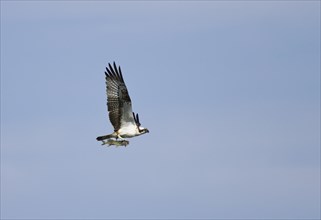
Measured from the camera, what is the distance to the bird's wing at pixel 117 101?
188 ft

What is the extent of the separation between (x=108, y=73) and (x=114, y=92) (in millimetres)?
1044

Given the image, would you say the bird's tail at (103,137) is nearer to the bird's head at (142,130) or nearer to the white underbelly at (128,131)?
the white underbelly at (128,131)

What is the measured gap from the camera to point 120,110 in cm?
5781

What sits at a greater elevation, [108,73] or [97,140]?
[108,73]

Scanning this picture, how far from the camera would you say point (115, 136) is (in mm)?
57531

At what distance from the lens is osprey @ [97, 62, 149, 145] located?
57375 mm

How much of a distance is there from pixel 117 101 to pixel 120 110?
1.78 ft

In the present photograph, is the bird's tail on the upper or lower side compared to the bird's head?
lower

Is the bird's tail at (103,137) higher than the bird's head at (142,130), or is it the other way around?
the bird's head at (142,130)

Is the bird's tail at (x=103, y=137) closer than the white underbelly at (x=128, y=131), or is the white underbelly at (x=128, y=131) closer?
the bird's tail at (x=103, y=137)

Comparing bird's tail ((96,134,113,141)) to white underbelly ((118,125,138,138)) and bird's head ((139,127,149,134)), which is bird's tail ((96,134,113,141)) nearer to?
white underbelly ((118,125,138,138))

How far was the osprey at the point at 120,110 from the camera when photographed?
188ft

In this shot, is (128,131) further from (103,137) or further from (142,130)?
(103,137)

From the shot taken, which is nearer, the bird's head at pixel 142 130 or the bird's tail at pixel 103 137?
the bird's tail at pixel 103 137
